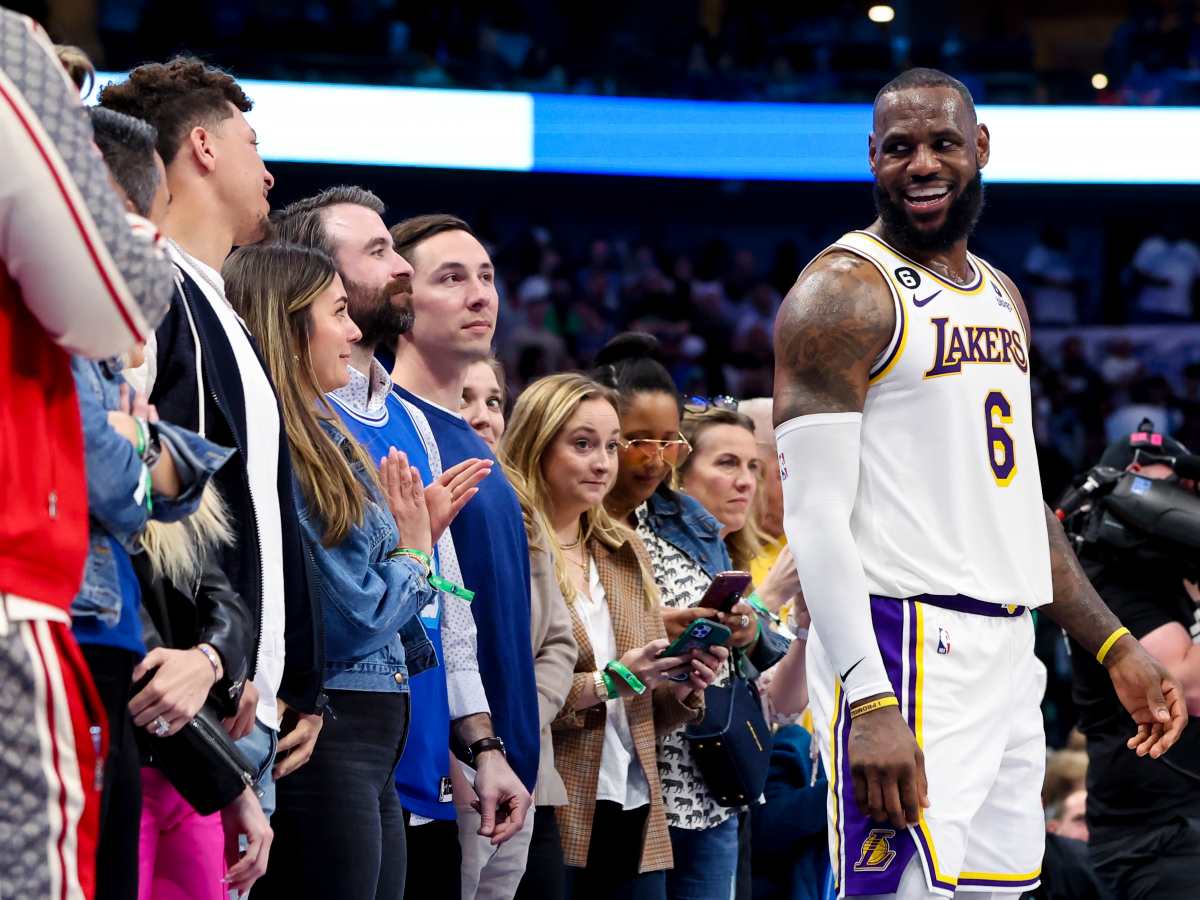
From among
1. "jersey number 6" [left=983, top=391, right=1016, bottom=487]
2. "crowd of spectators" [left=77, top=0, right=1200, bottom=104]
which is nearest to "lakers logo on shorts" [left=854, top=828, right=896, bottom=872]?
"jersey number 6" [left=983, top=391, right=1016, bottom=487]

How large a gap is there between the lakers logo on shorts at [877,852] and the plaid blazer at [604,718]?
4.01 feet

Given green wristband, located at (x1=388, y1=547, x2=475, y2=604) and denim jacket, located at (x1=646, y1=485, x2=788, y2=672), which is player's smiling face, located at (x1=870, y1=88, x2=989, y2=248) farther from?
denim jacket, located at (x1=646, y1=485, x2=788, y2=672)

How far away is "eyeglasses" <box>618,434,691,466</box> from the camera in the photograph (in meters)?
4.39

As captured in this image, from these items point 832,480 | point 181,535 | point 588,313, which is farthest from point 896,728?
point 588,313

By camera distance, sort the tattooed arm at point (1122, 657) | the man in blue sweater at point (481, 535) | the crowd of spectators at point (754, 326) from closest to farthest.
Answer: the tattooed arm at point (1122, 657)
the man in blue sweater at point (481, 535)
the crowd of spectators at point (754, 326)

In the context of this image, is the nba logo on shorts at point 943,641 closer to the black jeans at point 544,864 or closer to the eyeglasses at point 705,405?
the black jeans at point 544,864

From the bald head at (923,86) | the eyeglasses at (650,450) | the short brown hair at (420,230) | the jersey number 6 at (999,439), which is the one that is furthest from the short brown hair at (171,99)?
the eyeglasses at (650,450)

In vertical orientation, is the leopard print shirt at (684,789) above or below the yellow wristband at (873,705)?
below

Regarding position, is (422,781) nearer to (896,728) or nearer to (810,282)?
(896,728)

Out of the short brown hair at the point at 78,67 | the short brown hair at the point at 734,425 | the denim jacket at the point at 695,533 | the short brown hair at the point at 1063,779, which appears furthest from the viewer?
the short brown hair at the point at 1063,779

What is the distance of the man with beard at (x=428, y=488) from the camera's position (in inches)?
122

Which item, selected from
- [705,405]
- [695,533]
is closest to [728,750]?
[695,533]

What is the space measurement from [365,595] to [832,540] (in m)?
0.79

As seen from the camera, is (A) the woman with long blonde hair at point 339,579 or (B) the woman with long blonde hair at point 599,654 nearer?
(A) the woman with long blonde hair at point 339,579
